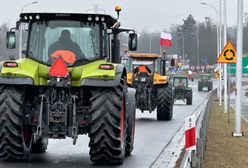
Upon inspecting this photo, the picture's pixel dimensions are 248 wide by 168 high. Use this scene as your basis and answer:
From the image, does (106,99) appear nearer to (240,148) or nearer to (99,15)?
(99,15)

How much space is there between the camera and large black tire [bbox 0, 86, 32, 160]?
1250 centimetres

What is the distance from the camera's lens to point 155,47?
13138cm

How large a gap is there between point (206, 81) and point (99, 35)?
70505 mm

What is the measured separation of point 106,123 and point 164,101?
52.3 ft

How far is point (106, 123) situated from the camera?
12477mm

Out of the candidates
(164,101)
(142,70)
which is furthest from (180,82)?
(164,101)

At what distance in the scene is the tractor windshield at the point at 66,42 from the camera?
13461 mm

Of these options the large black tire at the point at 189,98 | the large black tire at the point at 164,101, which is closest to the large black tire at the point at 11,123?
the large black tire at the point at 164,101

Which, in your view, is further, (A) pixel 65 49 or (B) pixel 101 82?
(A) pixel 65 49

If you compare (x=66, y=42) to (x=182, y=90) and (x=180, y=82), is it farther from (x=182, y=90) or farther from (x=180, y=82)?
(x=180, y=82)

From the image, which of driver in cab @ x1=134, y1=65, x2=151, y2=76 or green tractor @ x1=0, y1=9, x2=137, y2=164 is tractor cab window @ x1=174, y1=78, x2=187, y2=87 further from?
green tractor @ x1=0, y1=9, x2=137, y2=164

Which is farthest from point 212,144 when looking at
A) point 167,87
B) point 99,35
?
point 167,87

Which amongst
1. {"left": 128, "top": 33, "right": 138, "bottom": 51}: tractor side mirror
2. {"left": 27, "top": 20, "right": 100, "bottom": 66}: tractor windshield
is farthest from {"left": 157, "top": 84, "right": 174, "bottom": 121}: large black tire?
{"left": 27, "top": 20, "right": 100, "bottom": 66}: tractor windshield

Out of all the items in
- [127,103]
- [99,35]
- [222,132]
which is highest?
[99,35]
